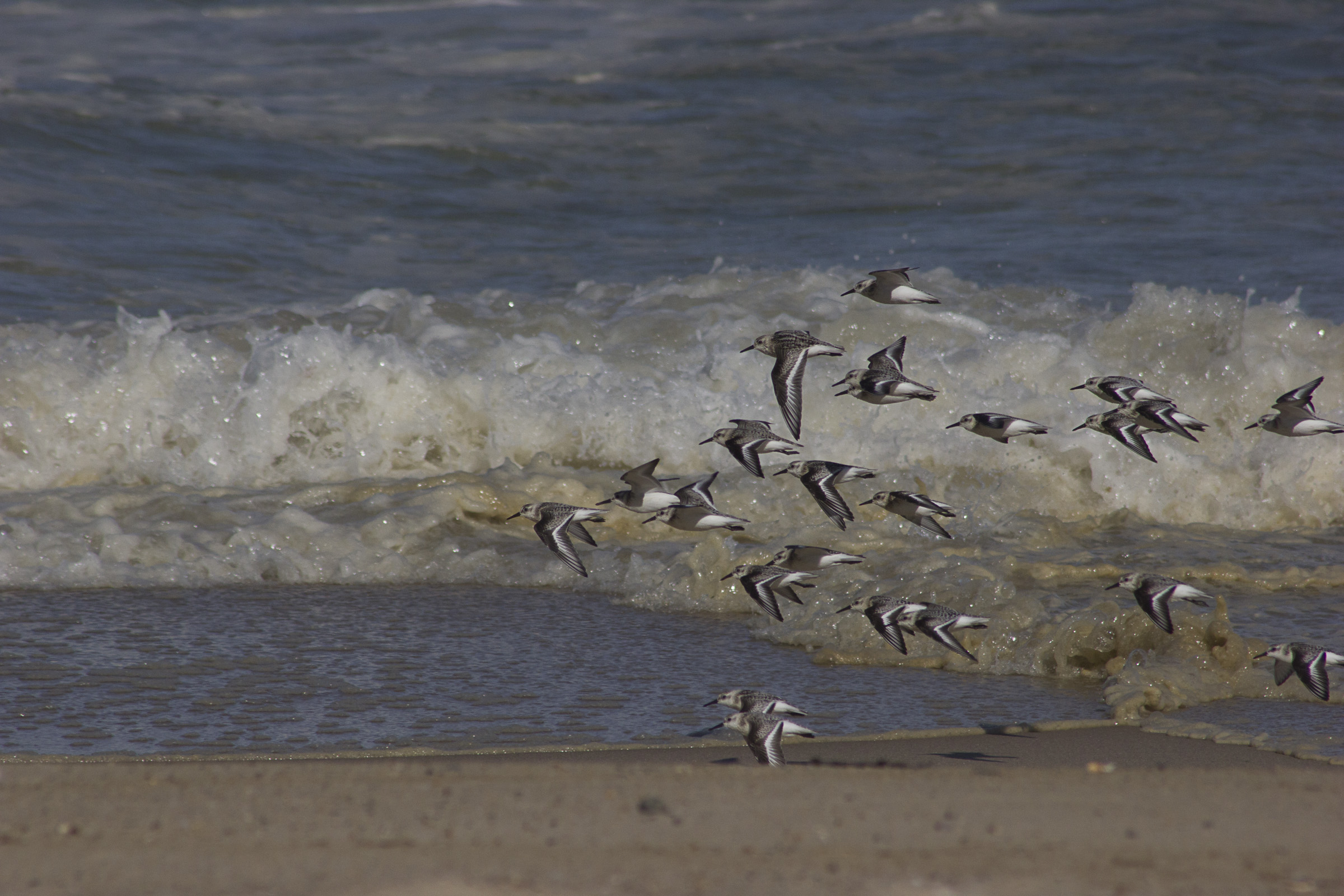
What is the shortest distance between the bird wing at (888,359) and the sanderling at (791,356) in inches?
4.6

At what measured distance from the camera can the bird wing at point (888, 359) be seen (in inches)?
166

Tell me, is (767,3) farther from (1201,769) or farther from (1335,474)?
(1201,769)

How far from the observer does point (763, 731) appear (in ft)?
10.7

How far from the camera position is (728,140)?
47.7 feet

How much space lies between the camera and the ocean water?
457 cm

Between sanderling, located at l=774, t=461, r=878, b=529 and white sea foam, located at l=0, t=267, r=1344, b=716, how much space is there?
96cm

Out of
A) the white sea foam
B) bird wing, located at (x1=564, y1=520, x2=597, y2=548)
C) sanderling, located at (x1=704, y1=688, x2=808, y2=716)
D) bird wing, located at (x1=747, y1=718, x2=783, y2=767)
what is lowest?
the white sea foam

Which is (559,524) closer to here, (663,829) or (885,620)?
(885,620)

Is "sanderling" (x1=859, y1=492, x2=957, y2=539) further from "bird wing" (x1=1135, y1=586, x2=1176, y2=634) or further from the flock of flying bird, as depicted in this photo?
"bird wing" (x1=1135, y1=586, x2=1176, y2=634)

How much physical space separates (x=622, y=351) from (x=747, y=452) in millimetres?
4918

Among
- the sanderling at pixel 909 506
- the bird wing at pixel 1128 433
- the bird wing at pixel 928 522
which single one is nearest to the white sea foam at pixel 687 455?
the bird wing at pixel 928 522

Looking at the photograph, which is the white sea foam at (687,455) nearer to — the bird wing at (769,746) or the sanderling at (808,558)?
the sanderling at (808,558)

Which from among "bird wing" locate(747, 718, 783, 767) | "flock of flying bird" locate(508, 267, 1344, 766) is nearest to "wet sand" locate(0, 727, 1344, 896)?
"bird wing" locate(747, 718, 783, 767)

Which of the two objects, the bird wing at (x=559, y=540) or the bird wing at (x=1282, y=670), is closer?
the bird wing at (x=1282, y=670)
